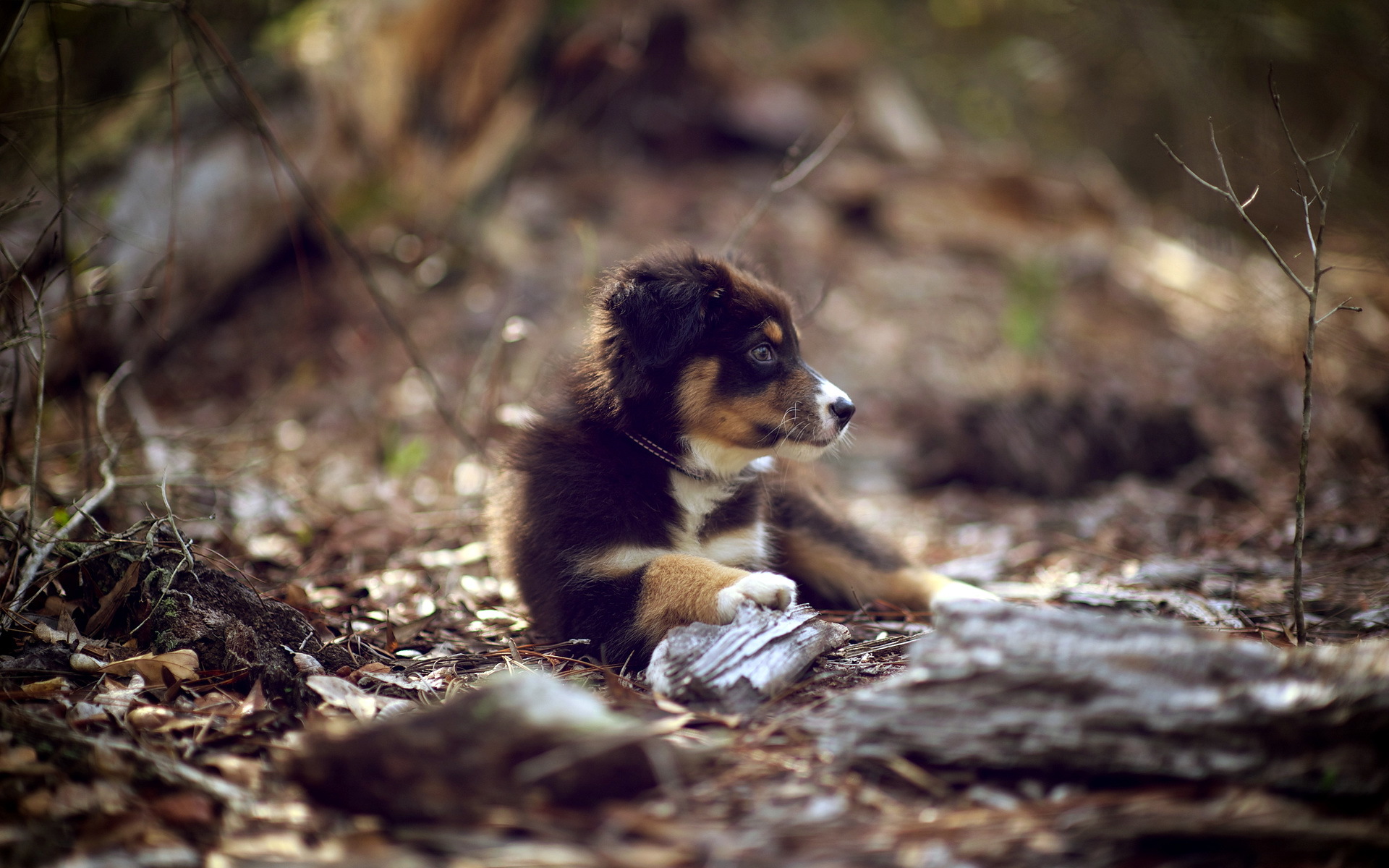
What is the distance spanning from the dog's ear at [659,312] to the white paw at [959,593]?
162 cm

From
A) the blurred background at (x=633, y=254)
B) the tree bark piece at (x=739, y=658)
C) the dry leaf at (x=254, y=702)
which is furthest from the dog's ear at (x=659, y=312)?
the dry leaf at (x=254, y=702)

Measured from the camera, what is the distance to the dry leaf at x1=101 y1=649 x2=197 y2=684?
2.90 metres

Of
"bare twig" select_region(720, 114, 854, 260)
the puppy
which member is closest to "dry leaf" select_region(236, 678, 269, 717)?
the puppy

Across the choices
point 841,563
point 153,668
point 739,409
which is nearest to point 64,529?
point 153,668

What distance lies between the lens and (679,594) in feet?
10.4

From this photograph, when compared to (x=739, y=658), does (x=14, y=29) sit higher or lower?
higher

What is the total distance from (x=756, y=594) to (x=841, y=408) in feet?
3.53

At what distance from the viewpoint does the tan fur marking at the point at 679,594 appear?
313 cm

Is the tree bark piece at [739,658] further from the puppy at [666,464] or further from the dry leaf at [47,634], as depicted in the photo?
the dry leaf at [47,634]

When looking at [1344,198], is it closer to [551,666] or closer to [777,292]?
[777,292]

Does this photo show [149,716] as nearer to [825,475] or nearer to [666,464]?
[666,464]

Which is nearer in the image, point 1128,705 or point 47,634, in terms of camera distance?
point 1128,705

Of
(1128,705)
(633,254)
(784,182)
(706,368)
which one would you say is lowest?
(1128,705)

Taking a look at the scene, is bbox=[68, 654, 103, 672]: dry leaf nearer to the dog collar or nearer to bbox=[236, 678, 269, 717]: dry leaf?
bbox=[236, 678, 269, 717]: dry leaf
